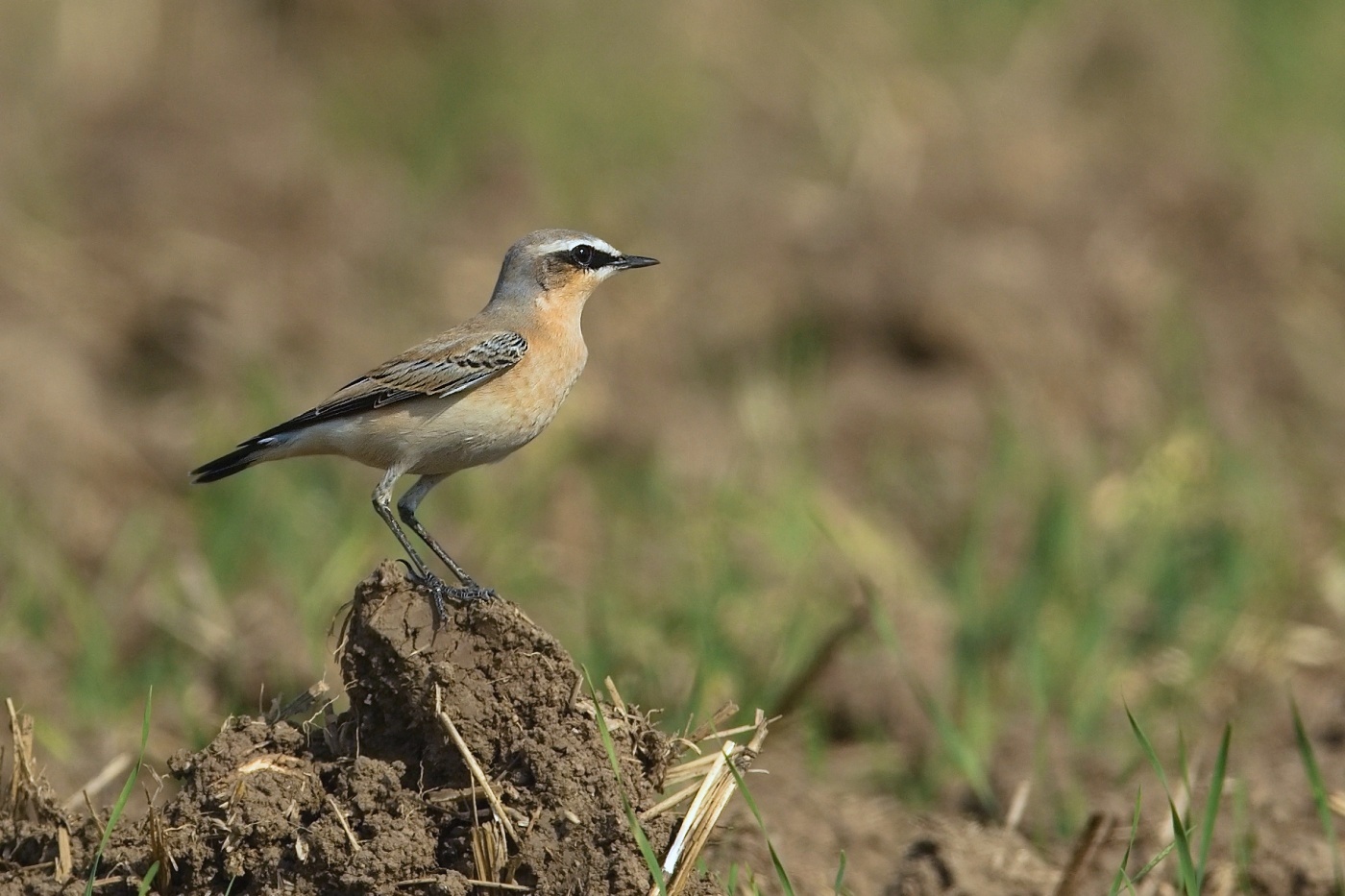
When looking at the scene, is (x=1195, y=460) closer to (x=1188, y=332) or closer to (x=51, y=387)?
(x=1188, y=332)

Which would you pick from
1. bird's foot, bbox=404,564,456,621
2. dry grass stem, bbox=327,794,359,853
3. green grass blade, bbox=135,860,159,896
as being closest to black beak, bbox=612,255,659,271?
bird's foot, bbox=404,564,456,621

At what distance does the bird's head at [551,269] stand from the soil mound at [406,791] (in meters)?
2.09

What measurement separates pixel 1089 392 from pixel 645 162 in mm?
5052

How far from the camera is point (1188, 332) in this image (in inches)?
486

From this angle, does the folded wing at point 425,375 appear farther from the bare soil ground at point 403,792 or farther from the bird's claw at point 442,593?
the bare soil ground at point 403,792

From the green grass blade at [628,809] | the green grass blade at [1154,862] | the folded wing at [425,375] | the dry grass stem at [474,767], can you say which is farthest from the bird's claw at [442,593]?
the green grass blade at [1154,862]

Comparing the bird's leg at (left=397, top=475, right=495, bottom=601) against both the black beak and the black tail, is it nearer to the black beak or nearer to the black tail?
the black tail

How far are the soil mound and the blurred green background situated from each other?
457mm

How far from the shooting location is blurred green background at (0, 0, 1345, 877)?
820 centimetres

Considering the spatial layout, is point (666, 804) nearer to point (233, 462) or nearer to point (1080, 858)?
point (1080, 858)

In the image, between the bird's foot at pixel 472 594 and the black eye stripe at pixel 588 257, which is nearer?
the bird's foot at pixel 472 594

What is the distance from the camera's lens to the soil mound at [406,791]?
4816 mm

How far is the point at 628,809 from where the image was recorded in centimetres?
473

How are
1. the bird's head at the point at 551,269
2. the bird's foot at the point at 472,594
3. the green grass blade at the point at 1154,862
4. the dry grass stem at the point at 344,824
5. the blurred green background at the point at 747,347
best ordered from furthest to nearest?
1. the blurred green background at the point at 747,347
2. the bird's head at the point at 551,269
3. the bird's foot at the point at 472,594
4. the green grass blade at the point at 1154,862
5. the dry grass stem at the point at 344,824
